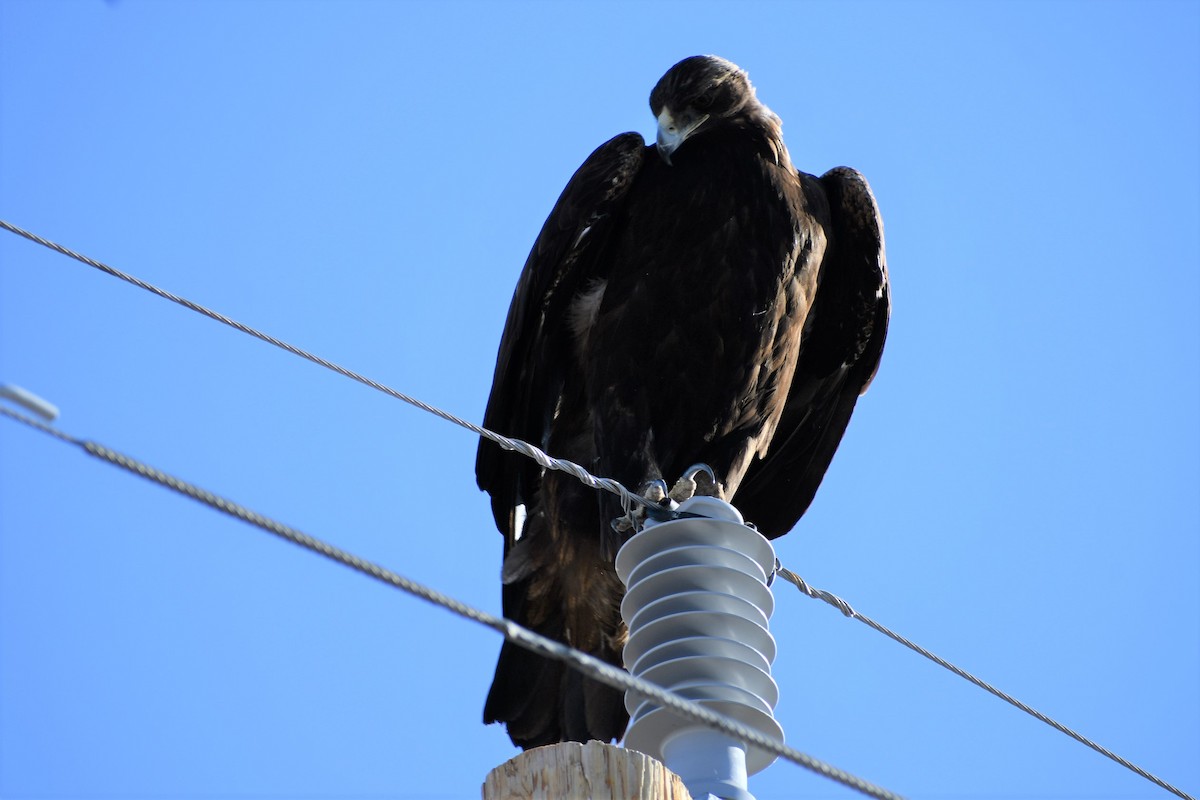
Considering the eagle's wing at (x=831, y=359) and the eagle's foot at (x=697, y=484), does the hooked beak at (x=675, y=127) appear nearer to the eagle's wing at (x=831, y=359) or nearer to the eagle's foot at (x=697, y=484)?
the eagle's wing at (x=831, y=359)

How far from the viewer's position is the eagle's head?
6.30 metres

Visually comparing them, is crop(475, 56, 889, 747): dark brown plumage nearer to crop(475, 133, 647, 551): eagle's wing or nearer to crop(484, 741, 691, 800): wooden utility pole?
crop(475, 133, 647, 551): eagle's wing

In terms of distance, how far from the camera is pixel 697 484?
5.68 meters

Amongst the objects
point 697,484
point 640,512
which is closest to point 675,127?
point 697,484

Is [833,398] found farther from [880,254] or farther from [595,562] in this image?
[595,562]

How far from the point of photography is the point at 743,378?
5.86m

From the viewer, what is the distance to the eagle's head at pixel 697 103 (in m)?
6.30

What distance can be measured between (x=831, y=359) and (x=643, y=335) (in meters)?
1.07

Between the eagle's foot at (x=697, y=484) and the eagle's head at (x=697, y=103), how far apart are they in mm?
1332

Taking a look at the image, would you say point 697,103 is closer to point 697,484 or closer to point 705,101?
point 705,101

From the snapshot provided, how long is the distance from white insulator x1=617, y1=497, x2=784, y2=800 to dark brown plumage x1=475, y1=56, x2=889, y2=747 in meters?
1.85

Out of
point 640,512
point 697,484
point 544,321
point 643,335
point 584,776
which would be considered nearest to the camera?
point 584,776

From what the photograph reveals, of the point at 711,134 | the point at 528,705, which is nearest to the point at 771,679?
the point at 528,705

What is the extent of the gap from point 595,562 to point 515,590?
0.38m
